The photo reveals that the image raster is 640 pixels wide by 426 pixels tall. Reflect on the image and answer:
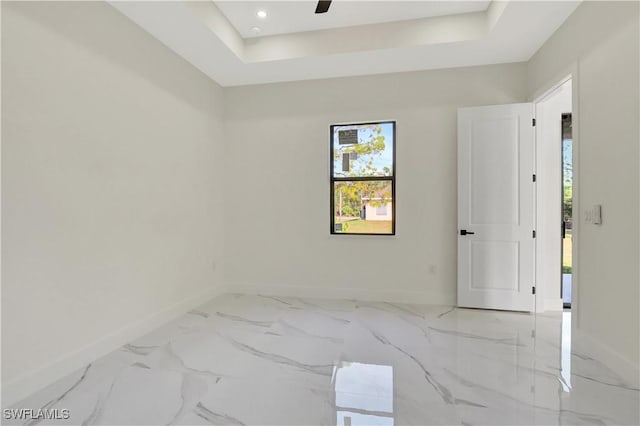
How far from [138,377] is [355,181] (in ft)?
9.85

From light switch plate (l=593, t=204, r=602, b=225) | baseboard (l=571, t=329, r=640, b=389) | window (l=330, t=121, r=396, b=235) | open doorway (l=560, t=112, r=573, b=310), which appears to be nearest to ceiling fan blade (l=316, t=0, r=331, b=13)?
window (l=330, t=121, r=396, b=235)

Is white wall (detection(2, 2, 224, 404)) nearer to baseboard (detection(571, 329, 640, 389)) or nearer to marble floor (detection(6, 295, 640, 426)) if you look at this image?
marble floor (detection(6, 295, 640, 426))

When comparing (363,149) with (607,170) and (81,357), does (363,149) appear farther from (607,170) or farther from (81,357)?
(81,357)

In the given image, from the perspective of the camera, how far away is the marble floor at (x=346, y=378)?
6.03ft

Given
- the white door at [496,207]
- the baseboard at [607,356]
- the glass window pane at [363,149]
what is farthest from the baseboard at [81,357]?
the baseboard at [607,356]

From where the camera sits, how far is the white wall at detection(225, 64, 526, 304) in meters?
3.94

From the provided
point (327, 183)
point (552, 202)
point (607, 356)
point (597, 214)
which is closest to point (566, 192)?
point (552, 202)

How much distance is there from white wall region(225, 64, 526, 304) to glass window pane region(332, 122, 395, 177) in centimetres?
13

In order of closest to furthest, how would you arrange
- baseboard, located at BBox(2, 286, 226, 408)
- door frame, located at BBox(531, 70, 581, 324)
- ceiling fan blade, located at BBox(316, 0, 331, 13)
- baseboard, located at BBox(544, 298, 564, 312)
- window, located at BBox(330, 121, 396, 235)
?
baseboard, located at BBox(2, 286, 226, 408), ceiling fan blade, located at BBox(316, 0, 331, 13), door frame, located at BBox(531, 70, 581, 324), baseboard, located at BBox(544, 298, 564, 312), window, located at BBox(330, 121, 396, 235)

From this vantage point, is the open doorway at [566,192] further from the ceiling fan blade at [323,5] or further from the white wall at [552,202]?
the ceiling fan blade at [323,5]

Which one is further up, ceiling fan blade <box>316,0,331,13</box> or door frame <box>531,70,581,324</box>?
ceiling fan blade <box>316,0,331,13</box>

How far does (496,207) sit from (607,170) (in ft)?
4.29

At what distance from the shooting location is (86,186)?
2453 millimetres

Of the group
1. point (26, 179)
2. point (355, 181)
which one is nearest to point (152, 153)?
point (26, 179)
